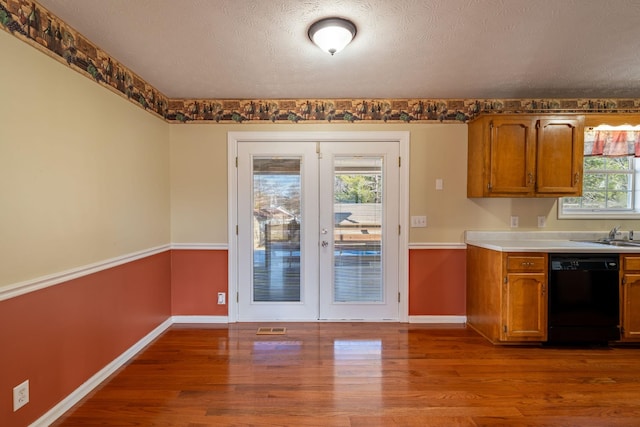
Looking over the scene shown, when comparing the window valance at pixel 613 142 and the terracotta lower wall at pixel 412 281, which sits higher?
the window valance at pixel 613 142

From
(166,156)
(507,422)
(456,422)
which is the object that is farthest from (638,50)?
(166,156)

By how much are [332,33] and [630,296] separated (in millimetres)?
3316

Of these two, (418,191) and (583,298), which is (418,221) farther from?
(583,298)

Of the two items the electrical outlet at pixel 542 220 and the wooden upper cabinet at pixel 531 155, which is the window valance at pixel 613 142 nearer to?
the wooden upper cabinet at pixel 531 155

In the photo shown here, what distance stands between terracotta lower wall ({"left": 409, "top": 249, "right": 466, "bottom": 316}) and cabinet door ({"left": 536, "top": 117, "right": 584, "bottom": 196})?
1.04 meters

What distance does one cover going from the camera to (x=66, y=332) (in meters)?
1.92

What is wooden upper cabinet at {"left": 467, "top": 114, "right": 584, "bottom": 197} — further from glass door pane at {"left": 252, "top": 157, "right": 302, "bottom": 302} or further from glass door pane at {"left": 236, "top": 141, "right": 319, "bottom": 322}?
glass door pane at {"left": 252, "top": 157, "right": 302, "bottom": 302}

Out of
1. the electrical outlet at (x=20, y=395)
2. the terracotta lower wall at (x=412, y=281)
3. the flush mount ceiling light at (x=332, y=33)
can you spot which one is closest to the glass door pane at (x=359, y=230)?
the terracotta lower wall at (x=412, y=281)

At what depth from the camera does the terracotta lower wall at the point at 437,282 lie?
3.34 metres

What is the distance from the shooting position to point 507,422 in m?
1.84

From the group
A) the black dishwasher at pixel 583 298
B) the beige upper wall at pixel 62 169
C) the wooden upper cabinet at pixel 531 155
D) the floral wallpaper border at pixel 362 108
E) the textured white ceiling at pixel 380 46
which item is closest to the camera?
the beige upper wall at pixel 62 169

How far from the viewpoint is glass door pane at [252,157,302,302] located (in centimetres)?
334

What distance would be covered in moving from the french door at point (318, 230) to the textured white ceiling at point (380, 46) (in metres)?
0.64

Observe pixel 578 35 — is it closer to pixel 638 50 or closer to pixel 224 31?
pixel 638 50
